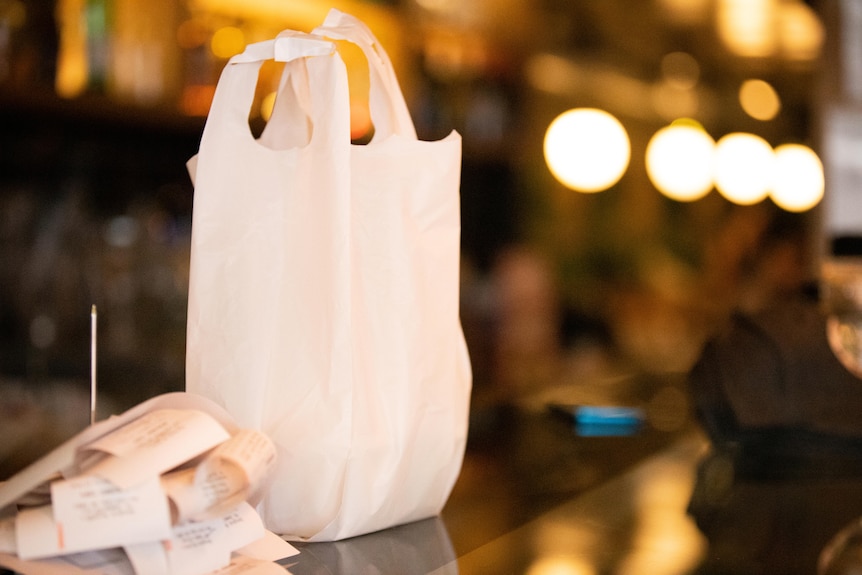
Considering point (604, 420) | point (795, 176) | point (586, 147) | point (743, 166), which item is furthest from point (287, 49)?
point (795, 176)

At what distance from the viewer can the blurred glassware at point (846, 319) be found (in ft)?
3.65

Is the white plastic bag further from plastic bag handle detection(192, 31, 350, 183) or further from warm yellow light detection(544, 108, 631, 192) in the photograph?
warm yellow light detection(544, 108, 631, 192)

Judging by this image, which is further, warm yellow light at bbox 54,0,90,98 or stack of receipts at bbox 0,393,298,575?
warm yellow light at bbox 54,0,90,98

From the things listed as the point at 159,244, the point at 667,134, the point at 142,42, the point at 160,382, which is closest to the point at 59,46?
the point at 142,42

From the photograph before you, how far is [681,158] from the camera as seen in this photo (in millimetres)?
3189

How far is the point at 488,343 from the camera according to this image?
3.02m

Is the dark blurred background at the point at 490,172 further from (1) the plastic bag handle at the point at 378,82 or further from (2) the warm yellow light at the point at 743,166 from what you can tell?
(1) the plastic bag handle at the point at 378,82

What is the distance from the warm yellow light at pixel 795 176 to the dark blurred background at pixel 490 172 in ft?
0.96

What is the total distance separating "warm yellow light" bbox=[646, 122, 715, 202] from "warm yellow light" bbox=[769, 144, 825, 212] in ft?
1.79

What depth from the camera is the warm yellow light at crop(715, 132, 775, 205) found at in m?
3.57

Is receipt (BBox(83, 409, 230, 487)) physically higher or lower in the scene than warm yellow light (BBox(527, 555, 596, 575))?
higher

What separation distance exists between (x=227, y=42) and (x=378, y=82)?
133 centimetres

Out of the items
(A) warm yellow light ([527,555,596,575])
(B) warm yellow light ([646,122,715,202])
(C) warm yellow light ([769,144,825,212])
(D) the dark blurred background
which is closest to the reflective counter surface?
(A) warm yellow light ([527,555,596,575])

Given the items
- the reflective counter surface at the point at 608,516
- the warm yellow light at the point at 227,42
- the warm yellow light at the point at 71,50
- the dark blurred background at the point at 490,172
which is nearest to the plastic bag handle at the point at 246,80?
the reflective counter surface at the point at 608,516
